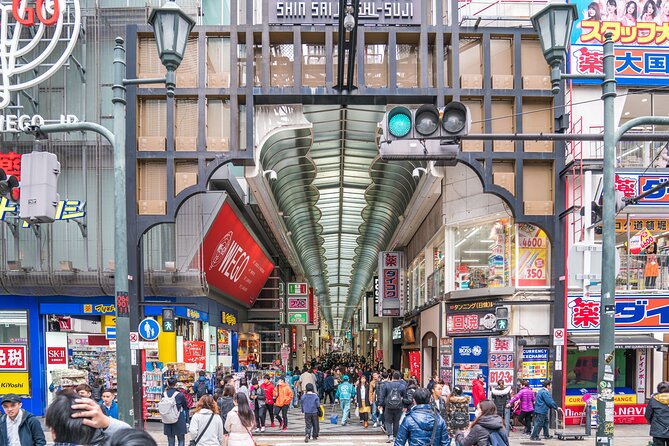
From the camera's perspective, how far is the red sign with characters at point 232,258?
79.4 ft

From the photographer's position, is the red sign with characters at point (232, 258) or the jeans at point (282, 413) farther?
the red sign with characters at point (232, 258)

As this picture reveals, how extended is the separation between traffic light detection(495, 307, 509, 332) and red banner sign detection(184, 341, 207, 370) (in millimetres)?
10095

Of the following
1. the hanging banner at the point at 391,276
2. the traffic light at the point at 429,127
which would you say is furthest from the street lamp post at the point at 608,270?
the hanging banner at the point at 391,276

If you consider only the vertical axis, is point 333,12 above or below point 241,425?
above

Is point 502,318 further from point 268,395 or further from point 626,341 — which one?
point 268,395

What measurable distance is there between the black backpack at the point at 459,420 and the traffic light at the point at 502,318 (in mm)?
6024

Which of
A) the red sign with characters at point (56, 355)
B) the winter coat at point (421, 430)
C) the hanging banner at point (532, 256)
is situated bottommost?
the red sign with characters at point (56, 355)

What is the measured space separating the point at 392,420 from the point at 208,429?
8969 millimetres

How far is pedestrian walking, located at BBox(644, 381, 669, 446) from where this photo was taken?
10805mm

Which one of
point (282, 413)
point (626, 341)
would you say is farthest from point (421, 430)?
point (282, 413)

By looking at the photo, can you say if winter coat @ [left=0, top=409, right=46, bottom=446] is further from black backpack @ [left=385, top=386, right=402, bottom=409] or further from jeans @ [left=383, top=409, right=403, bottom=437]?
jeans @ [left=383, top=409, right=403, bottom=437]

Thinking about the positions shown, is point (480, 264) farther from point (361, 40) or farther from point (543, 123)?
point (361, 40)

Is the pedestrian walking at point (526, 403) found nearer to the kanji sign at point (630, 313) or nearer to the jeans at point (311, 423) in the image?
the kanji sign at point (630, 313)

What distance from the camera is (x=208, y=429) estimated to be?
362 inches
